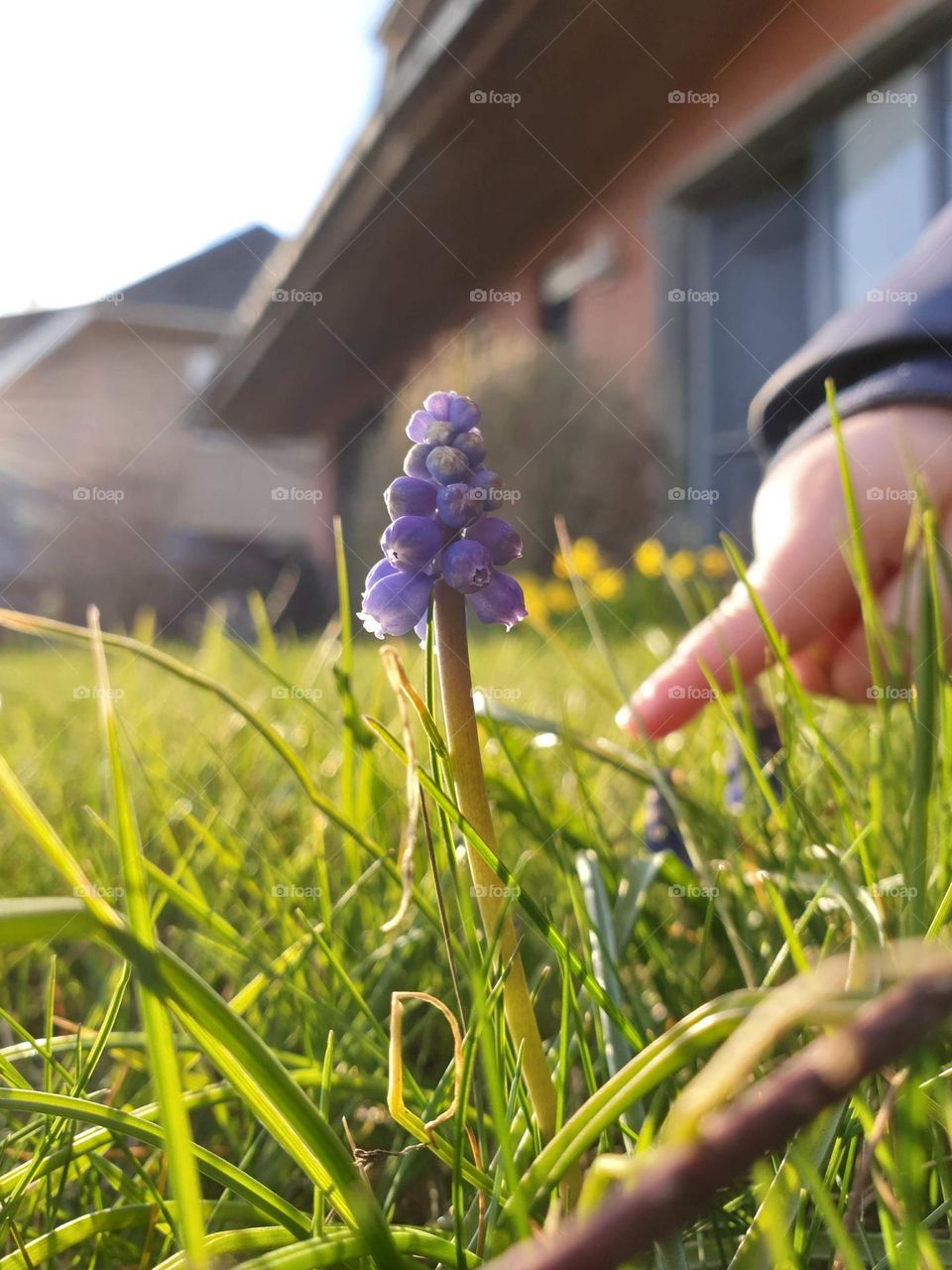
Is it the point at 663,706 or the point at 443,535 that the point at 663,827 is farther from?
the point at 443,535

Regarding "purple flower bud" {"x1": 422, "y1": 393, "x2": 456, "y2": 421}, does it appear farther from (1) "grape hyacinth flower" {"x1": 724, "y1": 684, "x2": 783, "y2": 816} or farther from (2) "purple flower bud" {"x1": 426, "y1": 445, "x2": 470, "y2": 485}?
(1) "grape hyacinth flower" {"x1": 724, "y1": 684, "x2": 783, "y2": 816}

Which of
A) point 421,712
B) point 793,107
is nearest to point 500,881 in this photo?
point 421,712

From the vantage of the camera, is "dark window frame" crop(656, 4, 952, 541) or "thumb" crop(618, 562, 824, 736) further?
"dark window frame" crop(656, 4, 952, 541)

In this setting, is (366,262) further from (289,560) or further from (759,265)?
(289,560)

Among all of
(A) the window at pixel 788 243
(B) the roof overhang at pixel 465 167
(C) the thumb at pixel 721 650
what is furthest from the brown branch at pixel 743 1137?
(A) the window at pixel 788 243

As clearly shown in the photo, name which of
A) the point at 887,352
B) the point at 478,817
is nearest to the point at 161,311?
the point at 887,352

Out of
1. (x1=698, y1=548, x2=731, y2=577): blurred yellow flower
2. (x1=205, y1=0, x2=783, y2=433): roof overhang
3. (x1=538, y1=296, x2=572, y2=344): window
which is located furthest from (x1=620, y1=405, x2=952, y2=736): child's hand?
(x1=538, y1=296, x2=572, y2=344): window
